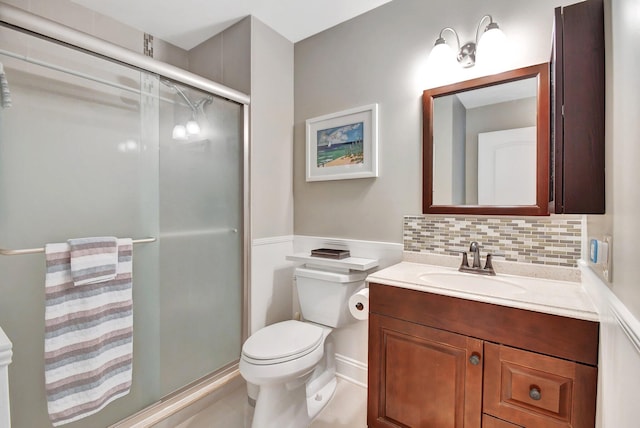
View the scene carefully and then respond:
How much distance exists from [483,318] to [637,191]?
638 millimetres

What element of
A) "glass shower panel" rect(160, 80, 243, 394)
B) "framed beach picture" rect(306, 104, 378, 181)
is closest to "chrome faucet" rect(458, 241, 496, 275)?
"framed beach picture" rect(306, 104, 378, 181)

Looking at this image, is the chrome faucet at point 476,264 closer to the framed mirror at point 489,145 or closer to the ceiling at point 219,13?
the framed mirror at point 489,145

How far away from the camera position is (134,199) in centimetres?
143

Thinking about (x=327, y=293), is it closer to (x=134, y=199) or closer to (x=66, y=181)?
(x=134, y=199)

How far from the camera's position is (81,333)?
1.19 m

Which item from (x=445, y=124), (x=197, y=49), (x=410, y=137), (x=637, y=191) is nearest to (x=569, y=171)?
(x=637, y=191)

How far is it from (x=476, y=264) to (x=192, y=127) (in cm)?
167

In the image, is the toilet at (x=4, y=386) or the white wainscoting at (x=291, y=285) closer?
the toilet at (x=4, y=386)

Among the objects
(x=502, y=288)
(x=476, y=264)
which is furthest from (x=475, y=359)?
(x=476, y=264)

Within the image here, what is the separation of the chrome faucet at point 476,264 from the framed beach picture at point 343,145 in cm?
67

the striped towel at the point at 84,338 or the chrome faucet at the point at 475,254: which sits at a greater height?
the chrome faucet at the point at 475,254

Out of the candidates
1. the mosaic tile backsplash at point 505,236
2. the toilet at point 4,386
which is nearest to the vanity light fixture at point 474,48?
the mosaic tile backsplash at point 505,236

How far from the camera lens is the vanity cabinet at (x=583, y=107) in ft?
2.86

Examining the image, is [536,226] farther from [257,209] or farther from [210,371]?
[210,371]
